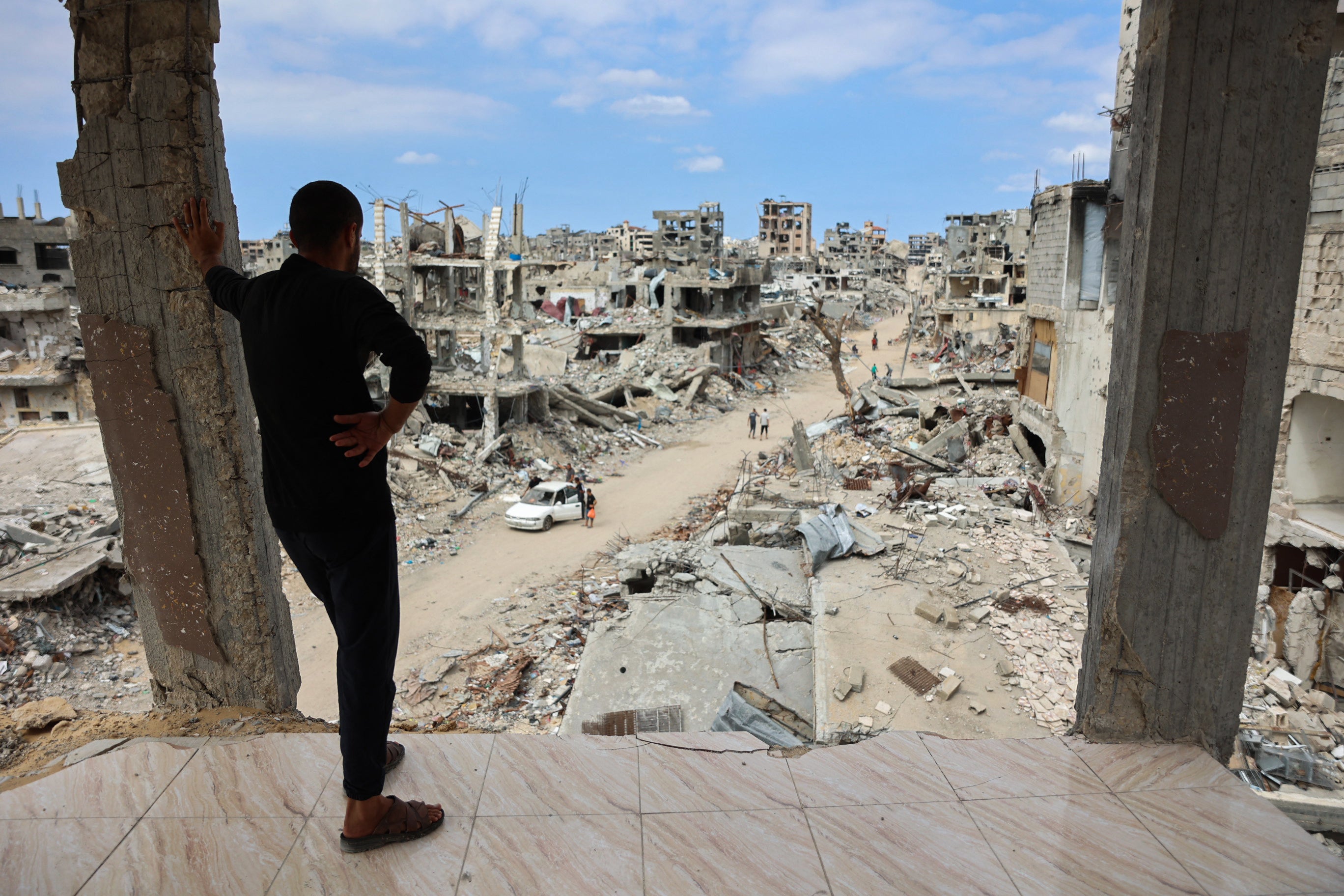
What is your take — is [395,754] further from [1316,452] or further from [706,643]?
[1316,452]

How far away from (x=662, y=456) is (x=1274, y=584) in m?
15.7

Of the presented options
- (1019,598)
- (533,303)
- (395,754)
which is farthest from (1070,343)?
(533,303)

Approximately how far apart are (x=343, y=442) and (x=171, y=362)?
1.40 m

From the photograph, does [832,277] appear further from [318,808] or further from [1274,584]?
[318,808]

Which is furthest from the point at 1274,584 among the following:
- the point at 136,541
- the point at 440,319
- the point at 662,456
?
the point at 440,319

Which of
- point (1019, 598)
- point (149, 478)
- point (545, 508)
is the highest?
point (149, 478)

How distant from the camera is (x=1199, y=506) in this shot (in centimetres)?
274

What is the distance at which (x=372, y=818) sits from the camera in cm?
235

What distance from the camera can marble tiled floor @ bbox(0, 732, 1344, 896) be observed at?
2.26 meters

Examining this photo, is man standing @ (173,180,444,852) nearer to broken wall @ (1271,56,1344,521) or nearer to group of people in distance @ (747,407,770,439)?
broken wall @ (1271,56,1344,521)

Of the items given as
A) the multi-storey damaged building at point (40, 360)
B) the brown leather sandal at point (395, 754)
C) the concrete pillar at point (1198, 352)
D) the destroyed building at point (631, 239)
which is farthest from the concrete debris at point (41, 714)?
the destroyed building at point (631, 239)

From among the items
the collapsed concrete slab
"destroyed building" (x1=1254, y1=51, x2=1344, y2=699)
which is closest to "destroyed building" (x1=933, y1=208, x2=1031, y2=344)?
"destroyed building" (x1=1254, y1=51, x2=1344, y2=699)

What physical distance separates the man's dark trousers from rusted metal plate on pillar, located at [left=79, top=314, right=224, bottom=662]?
1.10 m

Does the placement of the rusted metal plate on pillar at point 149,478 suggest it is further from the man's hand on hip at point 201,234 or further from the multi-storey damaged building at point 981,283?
the multi-storey damaged building at point 981,283
